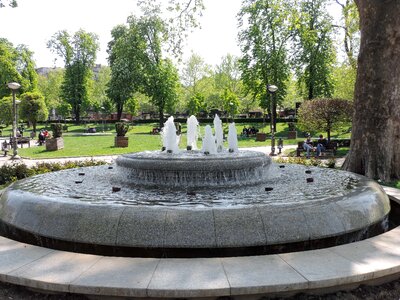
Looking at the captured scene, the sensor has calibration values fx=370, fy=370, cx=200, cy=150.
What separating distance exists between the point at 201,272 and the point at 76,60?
65283 mm

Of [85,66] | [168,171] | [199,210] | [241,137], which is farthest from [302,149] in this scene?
[85,66]

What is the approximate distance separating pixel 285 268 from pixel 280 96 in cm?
4392

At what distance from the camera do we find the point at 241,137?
38.5m

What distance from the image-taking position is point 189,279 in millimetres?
3965

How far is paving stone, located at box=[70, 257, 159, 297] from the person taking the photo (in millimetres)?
3789

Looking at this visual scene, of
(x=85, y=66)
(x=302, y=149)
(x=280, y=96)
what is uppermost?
(x=85, y=66)

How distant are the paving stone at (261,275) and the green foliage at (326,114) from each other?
77.5 ft

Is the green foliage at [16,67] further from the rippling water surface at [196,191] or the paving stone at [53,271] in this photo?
the paving stone at [53,271]

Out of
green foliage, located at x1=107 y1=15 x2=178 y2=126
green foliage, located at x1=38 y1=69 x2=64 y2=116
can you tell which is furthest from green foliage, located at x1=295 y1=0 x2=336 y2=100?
green foliage, located at x1=38 y1=69 x2=64 y2=116

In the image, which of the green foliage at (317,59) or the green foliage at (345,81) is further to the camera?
the green foliage at (317,59)

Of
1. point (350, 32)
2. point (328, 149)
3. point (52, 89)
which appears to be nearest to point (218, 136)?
point (328, 149)

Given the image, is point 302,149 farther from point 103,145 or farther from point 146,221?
point 146,221

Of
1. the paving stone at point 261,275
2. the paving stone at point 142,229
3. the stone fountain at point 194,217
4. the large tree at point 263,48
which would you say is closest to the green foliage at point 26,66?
the large tree at point 263,48

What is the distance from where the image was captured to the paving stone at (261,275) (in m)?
3.81
